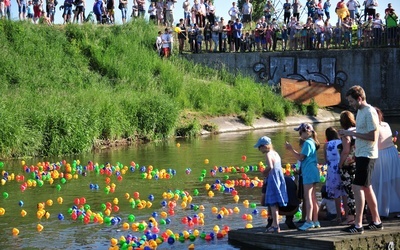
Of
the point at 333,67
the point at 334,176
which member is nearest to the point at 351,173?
the point at 334,176

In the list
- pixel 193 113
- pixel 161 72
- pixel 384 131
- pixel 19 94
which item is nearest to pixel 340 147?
pixel 384 131

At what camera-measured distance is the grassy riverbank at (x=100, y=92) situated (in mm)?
27719

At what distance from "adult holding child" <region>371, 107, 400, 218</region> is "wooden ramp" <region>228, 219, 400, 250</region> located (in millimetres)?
353

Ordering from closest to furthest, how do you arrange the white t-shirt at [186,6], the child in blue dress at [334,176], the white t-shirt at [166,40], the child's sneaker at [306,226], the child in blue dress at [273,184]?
the child in blue dress at [273,184], the child's sneaker at [306,226], the child in blue dress at [334,176], the white t-shirt at [166,40], the white t-shirt at [186,6]

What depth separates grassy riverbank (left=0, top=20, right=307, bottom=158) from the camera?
2772 centimetres

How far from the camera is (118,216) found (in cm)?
1698

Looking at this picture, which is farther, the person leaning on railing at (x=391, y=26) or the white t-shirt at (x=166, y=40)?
the white t-shirt at (x=166, y=40)

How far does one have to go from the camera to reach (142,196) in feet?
63.6

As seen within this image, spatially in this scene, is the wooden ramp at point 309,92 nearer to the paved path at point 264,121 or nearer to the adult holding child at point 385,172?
the paved path at point 264,121

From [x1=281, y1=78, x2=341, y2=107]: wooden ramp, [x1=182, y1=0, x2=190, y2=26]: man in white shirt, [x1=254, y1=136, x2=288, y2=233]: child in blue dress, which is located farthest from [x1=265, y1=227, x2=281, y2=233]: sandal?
[x1=182, y1=0, x2=190, y2=26]: man in white shirt

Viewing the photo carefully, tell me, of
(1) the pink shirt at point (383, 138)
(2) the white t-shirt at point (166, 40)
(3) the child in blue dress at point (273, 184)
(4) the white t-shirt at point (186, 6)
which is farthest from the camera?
(4) the white t-shirt at point (186, 6)

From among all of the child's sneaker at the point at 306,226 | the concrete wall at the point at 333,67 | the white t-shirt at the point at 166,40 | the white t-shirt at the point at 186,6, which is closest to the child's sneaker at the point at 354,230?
the child's sneaker at the point at 306,226

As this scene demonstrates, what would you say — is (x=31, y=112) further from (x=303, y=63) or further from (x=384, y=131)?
(x=303, y=63)

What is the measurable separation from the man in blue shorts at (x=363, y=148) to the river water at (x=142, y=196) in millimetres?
2258
